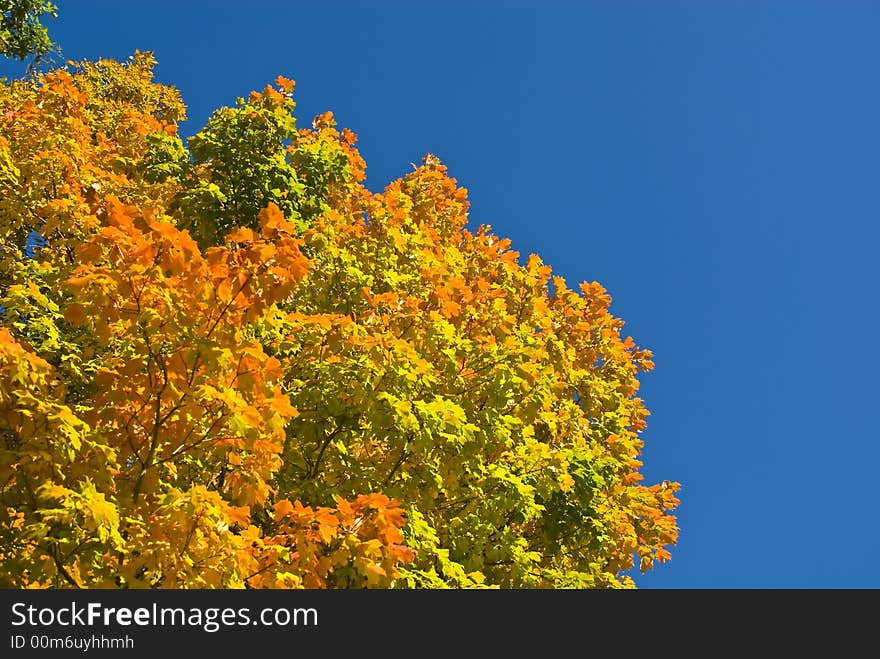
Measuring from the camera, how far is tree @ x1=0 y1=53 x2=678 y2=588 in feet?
19.5

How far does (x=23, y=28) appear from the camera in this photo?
53.8 feet

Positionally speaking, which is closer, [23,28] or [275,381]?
[275,381]

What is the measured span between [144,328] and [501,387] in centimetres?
591

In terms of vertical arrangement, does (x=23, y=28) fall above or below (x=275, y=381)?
above

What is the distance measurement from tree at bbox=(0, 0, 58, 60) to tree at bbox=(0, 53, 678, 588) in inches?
70.3

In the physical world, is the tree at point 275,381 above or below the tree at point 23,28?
below

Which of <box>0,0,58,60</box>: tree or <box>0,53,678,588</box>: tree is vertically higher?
<box>0,0,58,60</box>: tree

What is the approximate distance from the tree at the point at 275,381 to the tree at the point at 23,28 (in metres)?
1.79

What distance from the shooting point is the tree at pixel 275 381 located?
19.5 ft

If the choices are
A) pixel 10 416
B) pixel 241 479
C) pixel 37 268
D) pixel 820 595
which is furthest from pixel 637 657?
pixel 37 268

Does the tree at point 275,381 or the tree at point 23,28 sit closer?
the tree at point 275,381

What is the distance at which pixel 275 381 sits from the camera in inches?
316

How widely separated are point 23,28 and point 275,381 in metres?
13.4

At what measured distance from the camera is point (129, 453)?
257 inches
